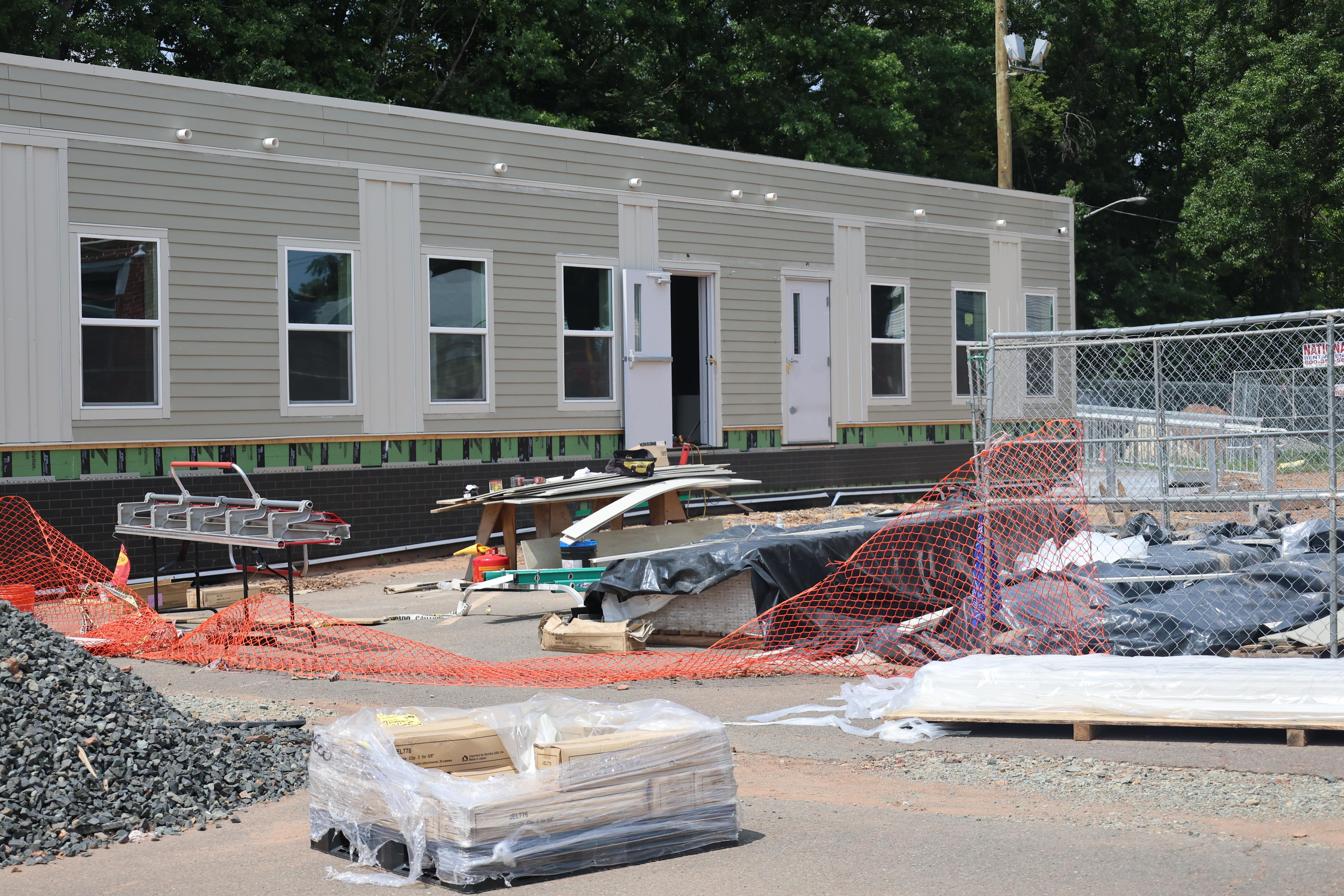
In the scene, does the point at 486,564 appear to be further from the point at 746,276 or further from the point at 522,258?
the point at 746,276

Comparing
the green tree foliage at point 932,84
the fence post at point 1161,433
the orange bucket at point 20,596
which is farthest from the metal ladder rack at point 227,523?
the green tree foliage at point 932,84

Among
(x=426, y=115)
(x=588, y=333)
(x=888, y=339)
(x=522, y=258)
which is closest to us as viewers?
(x=426, y=115)

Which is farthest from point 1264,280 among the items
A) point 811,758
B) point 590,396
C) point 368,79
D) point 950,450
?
point 811,758

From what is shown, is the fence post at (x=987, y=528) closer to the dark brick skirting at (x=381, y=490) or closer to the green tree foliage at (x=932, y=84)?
the dark brick skirting at (x=381, y=490)

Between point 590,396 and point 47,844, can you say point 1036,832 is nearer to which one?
point 47,844

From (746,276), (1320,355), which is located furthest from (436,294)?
(1320,355)

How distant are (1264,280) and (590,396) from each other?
32.2 metres

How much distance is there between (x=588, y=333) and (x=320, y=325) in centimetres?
361

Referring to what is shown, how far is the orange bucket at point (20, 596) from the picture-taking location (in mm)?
11242

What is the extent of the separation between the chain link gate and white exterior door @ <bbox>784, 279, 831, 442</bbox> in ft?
7.16

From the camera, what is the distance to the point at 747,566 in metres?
9.92

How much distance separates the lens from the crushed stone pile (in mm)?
5785

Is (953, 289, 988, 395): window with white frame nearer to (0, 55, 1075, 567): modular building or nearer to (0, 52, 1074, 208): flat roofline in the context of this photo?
(0, 55, 1075, 567): modular building

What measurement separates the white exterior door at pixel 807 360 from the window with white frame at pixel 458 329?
4.85 m
